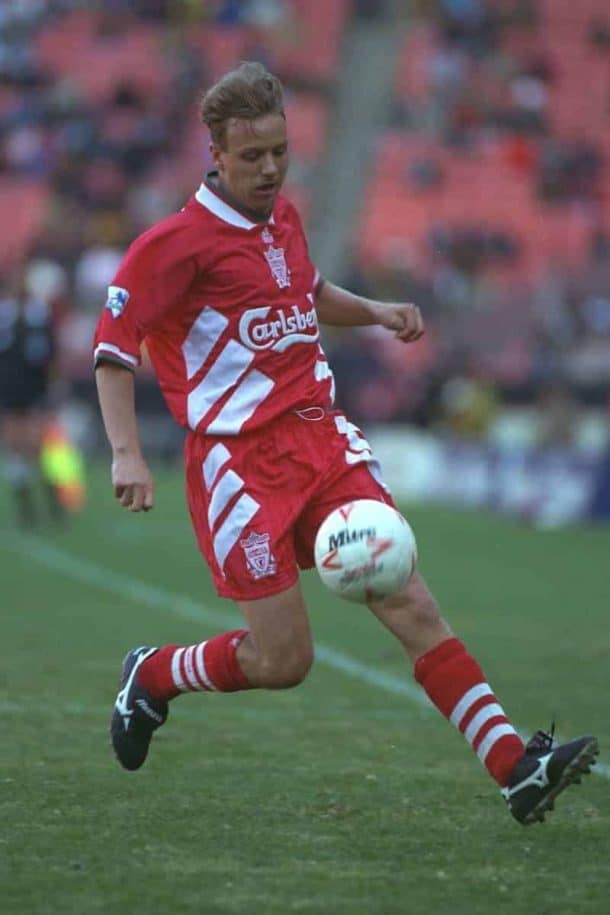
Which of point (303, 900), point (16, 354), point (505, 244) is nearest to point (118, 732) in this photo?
point (303, 900)

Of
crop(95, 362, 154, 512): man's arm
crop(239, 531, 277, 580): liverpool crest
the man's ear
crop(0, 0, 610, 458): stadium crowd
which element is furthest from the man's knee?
crop(0, 0, 610, 458): stadium crowd

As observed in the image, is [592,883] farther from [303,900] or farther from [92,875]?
[92,875]

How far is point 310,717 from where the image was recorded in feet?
23.0

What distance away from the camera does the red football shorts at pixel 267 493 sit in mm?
5266

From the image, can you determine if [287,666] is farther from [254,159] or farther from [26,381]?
[26,381]

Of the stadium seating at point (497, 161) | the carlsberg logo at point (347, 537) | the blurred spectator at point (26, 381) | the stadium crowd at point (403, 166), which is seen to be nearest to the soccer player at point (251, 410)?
the carlsberg logo at point (347, 537)

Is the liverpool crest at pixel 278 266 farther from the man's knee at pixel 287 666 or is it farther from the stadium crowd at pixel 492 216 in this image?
the stadium crowd at pixel 492 216

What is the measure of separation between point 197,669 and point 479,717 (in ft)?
→ 2.91

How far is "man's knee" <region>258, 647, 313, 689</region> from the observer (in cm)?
527

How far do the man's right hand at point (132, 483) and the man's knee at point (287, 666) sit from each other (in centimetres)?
58

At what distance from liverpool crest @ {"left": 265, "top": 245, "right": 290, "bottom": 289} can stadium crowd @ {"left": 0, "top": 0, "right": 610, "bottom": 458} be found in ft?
57.3

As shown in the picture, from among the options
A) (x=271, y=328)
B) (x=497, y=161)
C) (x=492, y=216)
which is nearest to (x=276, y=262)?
(x=271, y=328)

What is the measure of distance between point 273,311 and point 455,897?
6.01 feet

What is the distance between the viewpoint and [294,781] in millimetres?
5766
